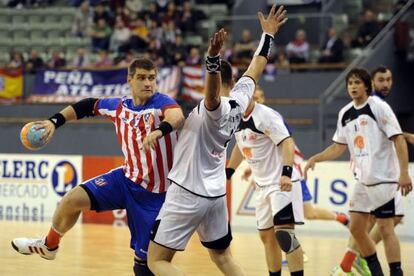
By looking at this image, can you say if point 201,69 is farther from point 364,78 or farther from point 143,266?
point 143,266

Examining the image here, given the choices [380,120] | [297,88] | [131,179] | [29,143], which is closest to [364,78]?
[380,120]

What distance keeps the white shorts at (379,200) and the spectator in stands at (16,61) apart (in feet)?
46.2

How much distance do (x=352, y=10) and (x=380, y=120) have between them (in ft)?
33.9

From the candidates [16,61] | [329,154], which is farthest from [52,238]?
[16,61]

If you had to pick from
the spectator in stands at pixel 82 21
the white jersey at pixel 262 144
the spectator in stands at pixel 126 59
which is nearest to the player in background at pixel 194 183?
the white jersey at pixel 262 144

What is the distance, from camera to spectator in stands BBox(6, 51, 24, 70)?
833 inches

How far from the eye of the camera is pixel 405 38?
17859 millimetres

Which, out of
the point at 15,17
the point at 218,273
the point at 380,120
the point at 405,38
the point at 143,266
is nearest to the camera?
the point at 143,266

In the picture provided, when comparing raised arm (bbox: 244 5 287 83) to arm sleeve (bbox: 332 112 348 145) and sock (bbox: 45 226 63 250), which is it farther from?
arm sleeve (bbox: 332 112 348 145)

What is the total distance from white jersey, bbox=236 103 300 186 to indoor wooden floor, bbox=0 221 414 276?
1.80m

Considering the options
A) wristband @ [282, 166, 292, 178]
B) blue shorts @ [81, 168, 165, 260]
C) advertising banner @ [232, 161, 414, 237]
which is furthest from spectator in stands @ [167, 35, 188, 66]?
blue shorts @ [81, 168, 165, 260]

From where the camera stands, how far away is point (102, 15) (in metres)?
21.9

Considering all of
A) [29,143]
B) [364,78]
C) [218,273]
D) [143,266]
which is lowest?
[218,273]

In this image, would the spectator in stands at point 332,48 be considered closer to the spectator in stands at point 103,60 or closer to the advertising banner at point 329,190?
the advertising banner at point 329,190
